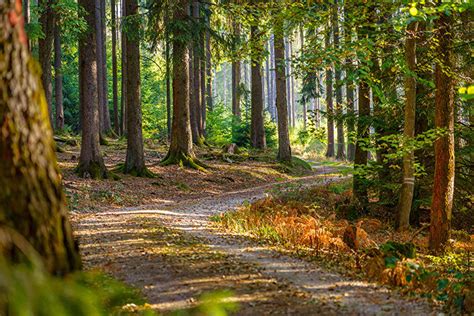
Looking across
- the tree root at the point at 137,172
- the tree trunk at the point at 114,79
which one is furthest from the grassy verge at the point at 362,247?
the tree trunk at the point at 114,79

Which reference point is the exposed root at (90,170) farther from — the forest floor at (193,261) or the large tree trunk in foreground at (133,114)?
the large tree trunk in foreground at (133,114)

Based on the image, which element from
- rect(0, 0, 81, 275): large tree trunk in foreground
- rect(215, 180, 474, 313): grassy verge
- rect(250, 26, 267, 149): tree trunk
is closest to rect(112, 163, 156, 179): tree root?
rect(215, 180, 474, 313): grassy verge

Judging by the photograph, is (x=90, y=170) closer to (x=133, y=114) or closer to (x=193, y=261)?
(x=133, y=114)

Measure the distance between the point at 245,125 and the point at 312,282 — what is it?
78.4 ft

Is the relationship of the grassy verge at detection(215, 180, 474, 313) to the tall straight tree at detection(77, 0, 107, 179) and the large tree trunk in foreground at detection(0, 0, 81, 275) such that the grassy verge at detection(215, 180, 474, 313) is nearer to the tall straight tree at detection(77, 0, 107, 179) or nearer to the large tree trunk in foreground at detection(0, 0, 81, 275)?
the large tree trunk in foreground at detection(0, 0, 81, 275)

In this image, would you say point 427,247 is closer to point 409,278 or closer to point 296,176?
point 409,278

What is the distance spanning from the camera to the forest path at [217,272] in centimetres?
595

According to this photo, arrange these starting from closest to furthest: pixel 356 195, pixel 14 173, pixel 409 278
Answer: pixel 14 173, pixel 409 278, pixel 356 195

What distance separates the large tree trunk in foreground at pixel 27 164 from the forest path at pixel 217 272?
9.77ft

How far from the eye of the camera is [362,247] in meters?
9.65

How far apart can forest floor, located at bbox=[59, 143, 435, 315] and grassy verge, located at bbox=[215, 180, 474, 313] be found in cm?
34

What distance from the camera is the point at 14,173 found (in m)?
2.84

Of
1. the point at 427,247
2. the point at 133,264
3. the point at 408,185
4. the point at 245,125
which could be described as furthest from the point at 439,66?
the point at 245,125

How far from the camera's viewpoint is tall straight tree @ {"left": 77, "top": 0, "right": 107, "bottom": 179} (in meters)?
15.6
